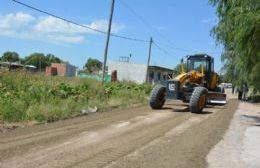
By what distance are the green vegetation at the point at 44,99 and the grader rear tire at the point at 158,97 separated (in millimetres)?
2098

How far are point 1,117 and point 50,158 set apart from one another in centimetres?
633

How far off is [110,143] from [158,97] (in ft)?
40.2

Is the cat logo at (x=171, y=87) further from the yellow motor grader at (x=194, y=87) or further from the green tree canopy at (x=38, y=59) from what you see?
the green tree canopy at (x=38, y=59)

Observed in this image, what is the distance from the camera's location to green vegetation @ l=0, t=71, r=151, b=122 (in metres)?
16.4

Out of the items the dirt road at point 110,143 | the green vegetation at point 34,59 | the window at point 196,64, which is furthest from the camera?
the green vegetation at point 34,59

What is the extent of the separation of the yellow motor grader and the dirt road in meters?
5.04

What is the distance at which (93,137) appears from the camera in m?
12.8

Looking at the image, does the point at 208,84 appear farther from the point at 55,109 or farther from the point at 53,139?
the point at 53,139

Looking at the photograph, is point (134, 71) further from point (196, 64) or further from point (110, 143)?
point (110, 143)

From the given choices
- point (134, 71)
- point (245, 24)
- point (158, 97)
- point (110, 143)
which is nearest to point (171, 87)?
point (158, 97)

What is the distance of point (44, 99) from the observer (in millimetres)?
19766

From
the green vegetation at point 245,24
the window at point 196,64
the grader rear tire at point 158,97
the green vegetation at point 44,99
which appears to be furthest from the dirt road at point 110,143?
the window at point 196,64

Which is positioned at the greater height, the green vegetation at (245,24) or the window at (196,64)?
the green vegetation at (245,24)

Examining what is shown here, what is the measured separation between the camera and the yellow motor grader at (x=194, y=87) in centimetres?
2273
